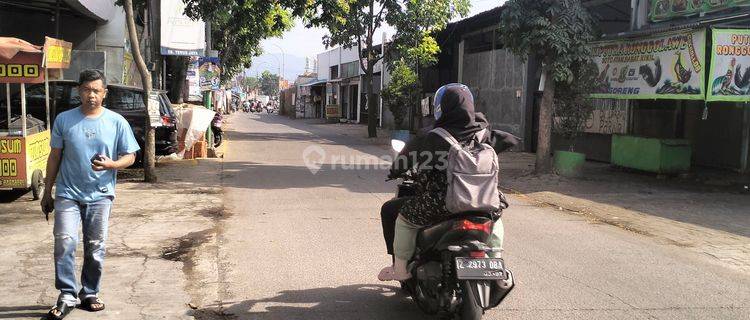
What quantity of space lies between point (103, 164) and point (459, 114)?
2.55m

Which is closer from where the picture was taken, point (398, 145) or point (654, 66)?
point (398, 145)

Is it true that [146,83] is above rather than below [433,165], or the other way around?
above

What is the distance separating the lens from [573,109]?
1386 cm

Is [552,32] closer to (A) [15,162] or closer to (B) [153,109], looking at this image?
(B) [153,109]

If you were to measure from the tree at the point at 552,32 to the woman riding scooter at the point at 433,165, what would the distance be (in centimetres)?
889

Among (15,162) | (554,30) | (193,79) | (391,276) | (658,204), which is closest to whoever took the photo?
(391,276)

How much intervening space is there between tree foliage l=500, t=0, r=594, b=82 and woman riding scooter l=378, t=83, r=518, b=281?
29.0 ft

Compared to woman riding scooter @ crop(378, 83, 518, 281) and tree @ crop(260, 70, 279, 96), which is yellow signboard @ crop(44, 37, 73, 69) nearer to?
woman riding scooter @ crop(378, 83, 518, 281)

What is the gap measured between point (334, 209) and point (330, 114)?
35.7m

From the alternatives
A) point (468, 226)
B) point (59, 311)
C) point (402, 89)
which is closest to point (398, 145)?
point (468, 226)

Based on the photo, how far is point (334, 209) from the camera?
936cm

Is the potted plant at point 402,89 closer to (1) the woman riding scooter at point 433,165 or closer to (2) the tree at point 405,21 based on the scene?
(2) the tree at point 405,21

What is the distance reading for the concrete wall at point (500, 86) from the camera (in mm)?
20297

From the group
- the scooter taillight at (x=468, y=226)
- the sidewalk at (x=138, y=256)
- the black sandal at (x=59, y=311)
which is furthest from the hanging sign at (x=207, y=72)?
the scooter taillight at (x=468, y=226)
